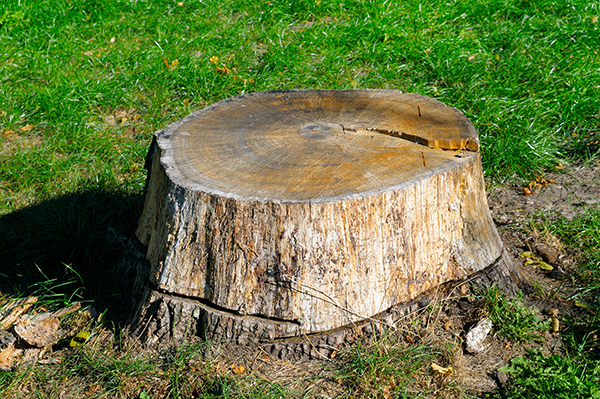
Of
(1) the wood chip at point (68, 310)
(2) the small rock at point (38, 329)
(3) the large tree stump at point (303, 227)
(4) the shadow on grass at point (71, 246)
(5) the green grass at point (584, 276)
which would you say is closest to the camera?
(3) the large tree stump at point (303, 227)

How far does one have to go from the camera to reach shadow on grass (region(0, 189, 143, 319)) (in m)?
2.82

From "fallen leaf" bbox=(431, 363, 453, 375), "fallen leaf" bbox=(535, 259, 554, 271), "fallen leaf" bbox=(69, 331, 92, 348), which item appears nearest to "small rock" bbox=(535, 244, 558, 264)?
"fallen leaf" bbox=(535, 259, 554, 271)

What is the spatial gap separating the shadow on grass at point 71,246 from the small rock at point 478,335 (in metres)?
1.76

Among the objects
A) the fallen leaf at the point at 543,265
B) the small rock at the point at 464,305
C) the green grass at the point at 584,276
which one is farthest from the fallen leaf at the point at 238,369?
the fallen leaf at the point at 543,265

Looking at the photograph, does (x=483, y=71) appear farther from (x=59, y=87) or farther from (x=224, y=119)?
(x=59, y=87)

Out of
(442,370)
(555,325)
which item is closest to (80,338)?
(442,370)

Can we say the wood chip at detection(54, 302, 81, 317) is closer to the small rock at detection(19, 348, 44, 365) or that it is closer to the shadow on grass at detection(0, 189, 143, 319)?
the shadow on grass at detection(0, 189, 143, 319)

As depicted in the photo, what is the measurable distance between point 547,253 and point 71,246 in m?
2.87

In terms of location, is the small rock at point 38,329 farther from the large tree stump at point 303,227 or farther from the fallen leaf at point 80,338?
the large tree stump at point 303,227

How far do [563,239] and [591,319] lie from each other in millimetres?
779

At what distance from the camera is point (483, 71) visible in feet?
15.1

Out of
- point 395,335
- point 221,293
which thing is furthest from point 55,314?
point 395,335

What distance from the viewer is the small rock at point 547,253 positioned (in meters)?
2.94

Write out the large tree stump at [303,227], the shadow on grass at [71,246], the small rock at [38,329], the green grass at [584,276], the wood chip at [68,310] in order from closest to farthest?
1. the large tree stump at [303,227]
2. the green grass at [584,276]
3. the small rock at [38,329]
4. the wood chip at [68,310]
5. the shadow on grass at [71,246]
